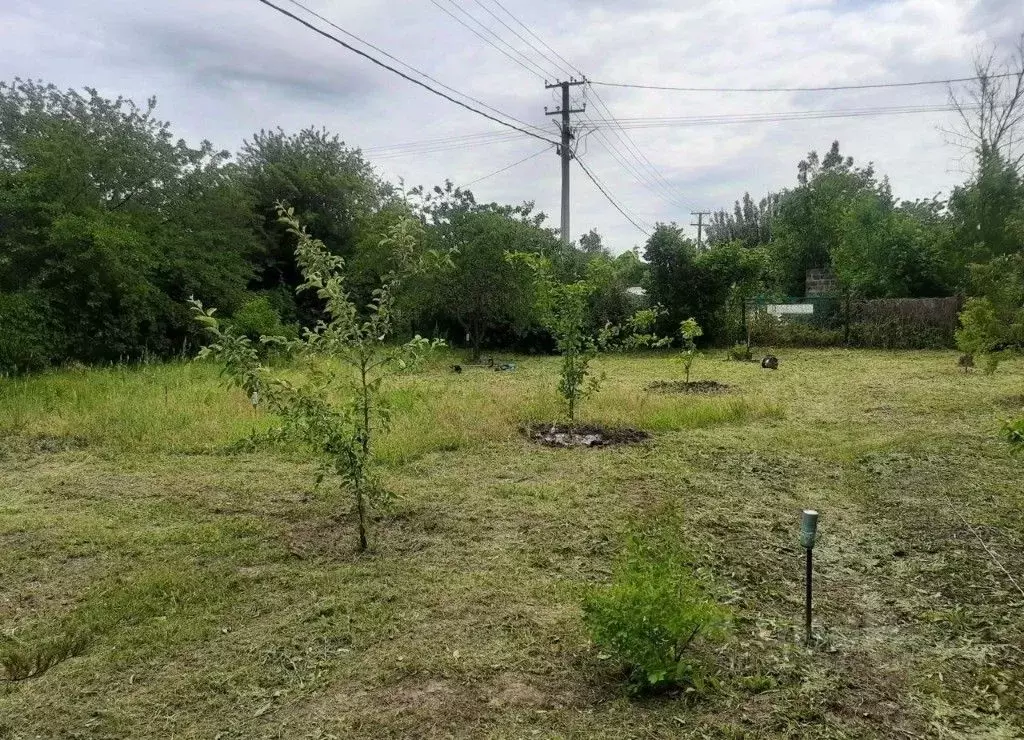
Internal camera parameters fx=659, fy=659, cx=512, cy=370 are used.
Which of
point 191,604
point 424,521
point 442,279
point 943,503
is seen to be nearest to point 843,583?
point 943,503

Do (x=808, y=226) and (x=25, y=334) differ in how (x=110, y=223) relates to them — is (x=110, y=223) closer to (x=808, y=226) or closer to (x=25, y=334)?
(x=25, y=334)

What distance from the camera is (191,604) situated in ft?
10.6

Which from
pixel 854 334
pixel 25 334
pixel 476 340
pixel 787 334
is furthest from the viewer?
pixel 787 334

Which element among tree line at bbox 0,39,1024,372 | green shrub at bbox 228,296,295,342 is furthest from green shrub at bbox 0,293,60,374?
green shrub at bbox 228,296,295,342

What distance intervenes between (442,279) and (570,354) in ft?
24.8

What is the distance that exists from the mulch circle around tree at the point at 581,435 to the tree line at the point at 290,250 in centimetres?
173

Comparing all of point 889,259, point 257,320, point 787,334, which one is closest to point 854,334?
point 787,334

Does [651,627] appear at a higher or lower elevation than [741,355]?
lower

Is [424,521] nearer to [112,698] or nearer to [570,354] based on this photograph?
[112,698]

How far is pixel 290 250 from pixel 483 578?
16.2 m

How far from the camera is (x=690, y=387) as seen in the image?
1025 cm

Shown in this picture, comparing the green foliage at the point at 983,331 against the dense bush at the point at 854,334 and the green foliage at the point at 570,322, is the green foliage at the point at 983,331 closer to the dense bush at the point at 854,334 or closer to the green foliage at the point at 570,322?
the green foliage at the point at 570,322

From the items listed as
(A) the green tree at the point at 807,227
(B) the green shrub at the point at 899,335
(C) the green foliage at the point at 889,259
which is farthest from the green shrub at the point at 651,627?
(A) the green tree at the point at 807,227

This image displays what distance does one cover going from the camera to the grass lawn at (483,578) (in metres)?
2.37
